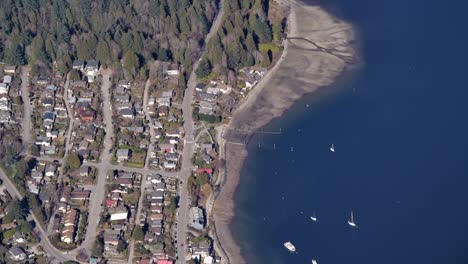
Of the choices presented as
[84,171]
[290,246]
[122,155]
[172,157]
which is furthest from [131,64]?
[290,246]

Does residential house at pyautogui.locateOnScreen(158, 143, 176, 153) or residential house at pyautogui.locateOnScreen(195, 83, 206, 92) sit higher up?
residential house at pyautogui.locateOnScreen(195, 83, 206, 92)

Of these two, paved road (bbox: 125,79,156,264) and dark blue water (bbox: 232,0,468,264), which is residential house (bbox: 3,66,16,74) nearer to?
paved road (bbox: 125,79,156,264)

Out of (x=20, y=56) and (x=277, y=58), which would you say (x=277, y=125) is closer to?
(x=277, y=58)

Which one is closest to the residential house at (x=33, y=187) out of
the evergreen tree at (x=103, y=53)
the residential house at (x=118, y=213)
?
the residential house at (x=118, y=213)

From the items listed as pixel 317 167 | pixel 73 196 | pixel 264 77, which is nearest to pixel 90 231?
pixel 73 196

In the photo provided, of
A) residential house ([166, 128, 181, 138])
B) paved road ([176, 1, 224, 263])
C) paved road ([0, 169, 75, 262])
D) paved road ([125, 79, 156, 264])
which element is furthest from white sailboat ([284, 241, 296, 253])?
residential house ([166, 128, 181, 138])
